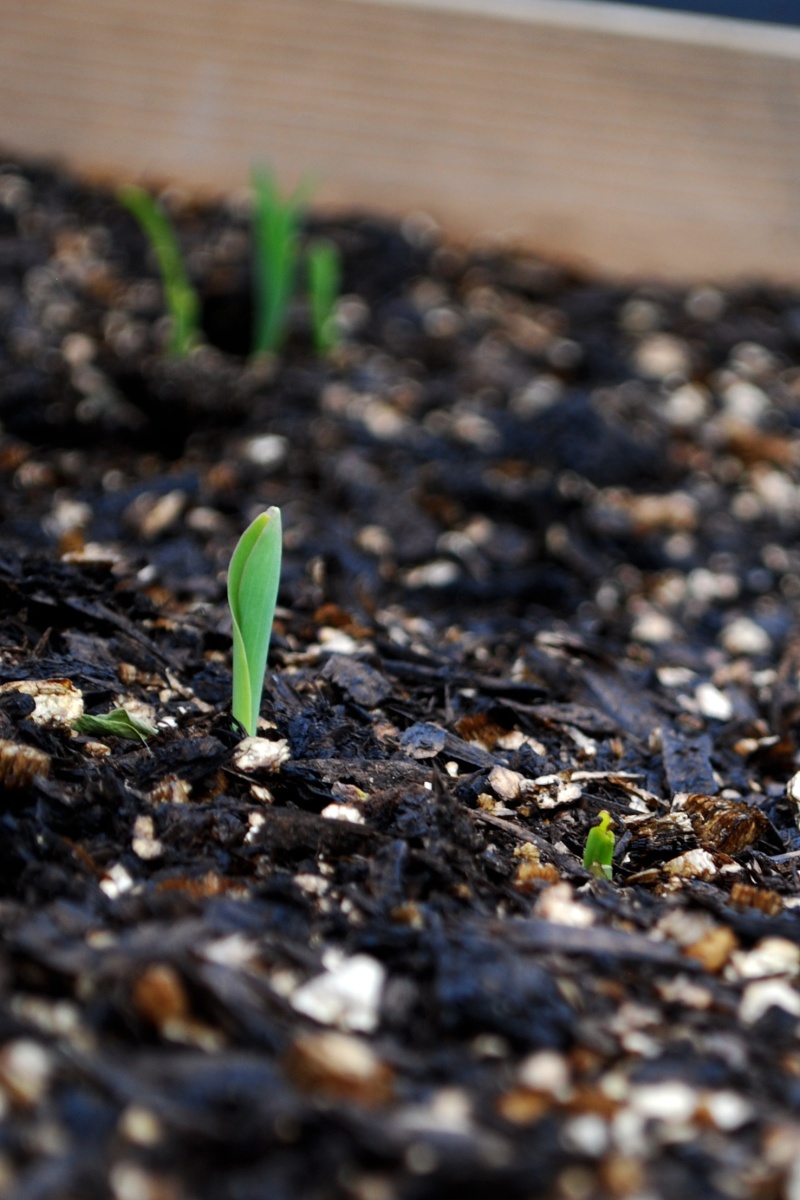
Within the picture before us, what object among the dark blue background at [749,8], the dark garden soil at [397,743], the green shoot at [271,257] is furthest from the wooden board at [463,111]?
the green shoot at [271,257]

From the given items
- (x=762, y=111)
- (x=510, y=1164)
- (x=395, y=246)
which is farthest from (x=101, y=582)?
(x=762, y=111)

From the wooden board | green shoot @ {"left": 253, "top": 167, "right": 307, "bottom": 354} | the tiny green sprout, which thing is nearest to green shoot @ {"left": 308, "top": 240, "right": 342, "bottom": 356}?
green shoot @ {"left": 253, "top": 167, "right": 307, "bottom": 354}

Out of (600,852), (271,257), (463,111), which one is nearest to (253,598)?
(600,852)

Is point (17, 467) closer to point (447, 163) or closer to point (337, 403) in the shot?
point (337, 403)

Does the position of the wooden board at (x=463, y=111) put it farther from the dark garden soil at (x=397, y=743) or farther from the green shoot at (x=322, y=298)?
the green shoot at (x=322, y=298)

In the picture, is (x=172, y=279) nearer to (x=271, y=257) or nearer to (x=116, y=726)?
(x=271, y=257)

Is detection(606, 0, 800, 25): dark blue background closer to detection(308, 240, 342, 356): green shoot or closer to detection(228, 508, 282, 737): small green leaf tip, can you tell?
detection(308, 240, 342, 356): green shoot
